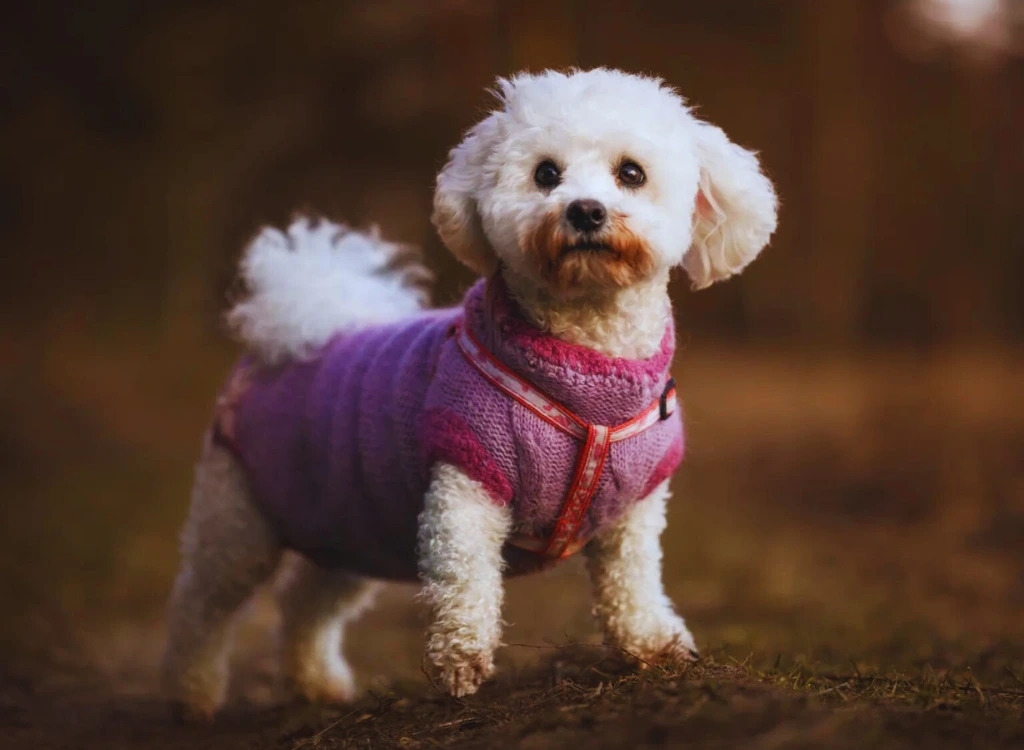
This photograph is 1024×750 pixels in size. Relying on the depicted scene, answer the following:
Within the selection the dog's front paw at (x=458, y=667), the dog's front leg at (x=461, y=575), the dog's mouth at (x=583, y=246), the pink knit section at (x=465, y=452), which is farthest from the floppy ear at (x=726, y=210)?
the dog's front paw at (x=458, y=667)

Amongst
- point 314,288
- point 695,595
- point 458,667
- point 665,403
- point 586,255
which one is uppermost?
point 314,288

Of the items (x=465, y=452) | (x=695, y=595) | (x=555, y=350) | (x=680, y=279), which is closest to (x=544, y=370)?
(x=555, y=350)

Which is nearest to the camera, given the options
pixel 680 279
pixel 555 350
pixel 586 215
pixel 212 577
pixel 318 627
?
pixel 586 215

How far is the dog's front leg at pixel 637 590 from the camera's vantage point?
11.1 feet

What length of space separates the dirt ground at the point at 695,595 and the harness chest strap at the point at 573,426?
0.48 metres

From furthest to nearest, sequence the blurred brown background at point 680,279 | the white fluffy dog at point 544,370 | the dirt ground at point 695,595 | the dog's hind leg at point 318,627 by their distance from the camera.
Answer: the blurred brown background at point 680,279
the dog's hind leg at point 318,627
the white fluffy dog at point 544,370
the dirt ground at point 695,595

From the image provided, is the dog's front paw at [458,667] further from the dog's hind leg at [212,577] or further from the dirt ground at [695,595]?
the dog's hind leg at [212,577]

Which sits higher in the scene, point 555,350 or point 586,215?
point 586,215

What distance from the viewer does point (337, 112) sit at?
17.2 metres

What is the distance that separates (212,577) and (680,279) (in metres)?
2.10

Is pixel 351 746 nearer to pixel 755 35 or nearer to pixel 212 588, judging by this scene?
pixel 212 588

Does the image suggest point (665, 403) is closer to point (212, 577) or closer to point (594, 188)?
point (594, 188)

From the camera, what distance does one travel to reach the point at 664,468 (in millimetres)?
3400

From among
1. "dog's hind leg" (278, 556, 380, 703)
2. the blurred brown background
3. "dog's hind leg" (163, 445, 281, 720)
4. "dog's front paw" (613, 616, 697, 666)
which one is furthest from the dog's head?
"dog's hind leg" (278, 556, 380, 703)
